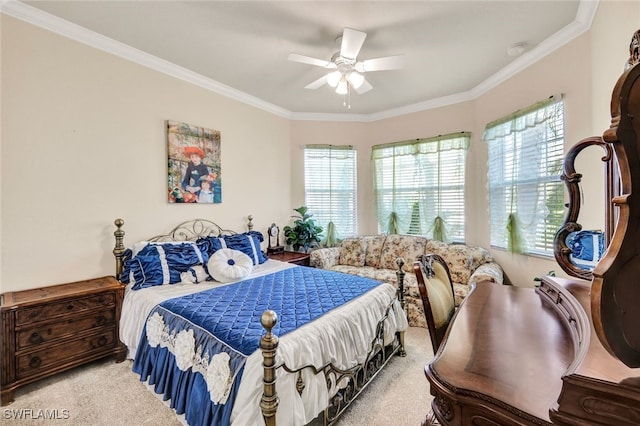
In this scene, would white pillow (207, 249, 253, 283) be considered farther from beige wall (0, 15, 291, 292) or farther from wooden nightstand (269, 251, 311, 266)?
wooden nightstand (269, 251, 311, 266)

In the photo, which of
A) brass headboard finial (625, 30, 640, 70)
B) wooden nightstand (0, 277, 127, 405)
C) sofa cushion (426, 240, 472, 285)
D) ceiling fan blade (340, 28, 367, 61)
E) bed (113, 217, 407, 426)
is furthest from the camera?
sofa cushion (426, 240, 472, 285)

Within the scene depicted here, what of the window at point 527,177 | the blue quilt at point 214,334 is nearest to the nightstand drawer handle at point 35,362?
the blue quilt at point 214,334

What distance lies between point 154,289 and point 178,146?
163 cm

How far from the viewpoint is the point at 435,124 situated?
13.3 feet

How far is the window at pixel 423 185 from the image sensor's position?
3881mm

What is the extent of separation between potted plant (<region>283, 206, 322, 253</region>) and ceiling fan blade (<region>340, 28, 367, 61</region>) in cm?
252

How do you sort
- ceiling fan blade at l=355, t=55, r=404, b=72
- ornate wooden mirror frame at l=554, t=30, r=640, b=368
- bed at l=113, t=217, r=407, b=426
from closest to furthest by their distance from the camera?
ornate wooden mirror frame at l=554, t=30, r=640, b=368 → bed at l=113, t=217, r=407, b=426 → ceiling fan blade at l=355, t=55, r=404, b=72

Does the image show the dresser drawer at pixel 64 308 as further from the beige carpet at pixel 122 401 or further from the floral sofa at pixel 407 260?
the floral sofa at pixel 407 260

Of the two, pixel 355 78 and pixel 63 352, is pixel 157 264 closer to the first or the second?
pixel 63 352

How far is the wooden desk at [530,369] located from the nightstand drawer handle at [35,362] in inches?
108

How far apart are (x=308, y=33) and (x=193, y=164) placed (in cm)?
193

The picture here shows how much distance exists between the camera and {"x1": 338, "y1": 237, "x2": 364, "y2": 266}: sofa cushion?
4.24m

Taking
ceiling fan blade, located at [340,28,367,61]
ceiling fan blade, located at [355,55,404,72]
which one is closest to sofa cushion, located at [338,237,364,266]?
ceiling fan blade, located at [355,55,404,72]

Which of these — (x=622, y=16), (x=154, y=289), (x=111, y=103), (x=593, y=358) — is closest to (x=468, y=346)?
(x=593, y=358)
